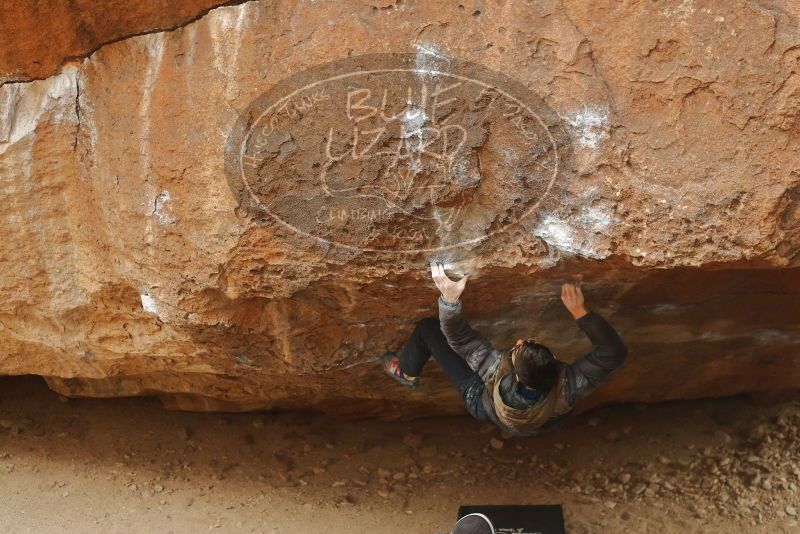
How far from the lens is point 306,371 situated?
3340 millimetres

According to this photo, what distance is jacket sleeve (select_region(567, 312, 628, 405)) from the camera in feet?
9.19

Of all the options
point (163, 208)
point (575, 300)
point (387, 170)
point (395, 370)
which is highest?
point (387, 170)

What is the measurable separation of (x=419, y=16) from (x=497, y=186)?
0.54m

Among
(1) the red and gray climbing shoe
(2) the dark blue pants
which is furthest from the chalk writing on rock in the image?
(1) the red and gray climbing shoe

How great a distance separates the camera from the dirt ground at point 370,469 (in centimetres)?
352

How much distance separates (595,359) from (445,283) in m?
0.57

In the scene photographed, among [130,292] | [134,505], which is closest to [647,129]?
[130,292]

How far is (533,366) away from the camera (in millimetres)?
2707

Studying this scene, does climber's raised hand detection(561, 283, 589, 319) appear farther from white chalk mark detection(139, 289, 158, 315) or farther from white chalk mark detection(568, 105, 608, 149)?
white chalk mark detection(139, 289, 158, 315)

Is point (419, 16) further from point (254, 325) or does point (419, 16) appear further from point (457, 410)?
point (457, 410)

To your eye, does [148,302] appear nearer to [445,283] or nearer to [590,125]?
[445,283]

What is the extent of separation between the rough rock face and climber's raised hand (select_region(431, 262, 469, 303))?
0.04 m

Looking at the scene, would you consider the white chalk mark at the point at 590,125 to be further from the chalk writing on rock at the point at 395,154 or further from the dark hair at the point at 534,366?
the dark hair at the point at 534,366

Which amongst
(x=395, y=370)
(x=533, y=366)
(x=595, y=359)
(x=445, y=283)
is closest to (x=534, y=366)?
(x=533, y=366)
